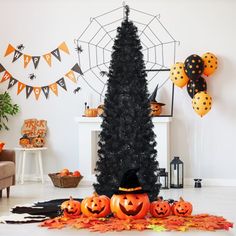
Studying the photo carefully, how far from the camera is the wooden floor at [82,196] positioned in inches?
184

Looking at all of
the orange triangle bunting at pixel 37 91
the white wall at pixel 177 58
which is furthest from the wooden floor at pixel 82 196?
the orange triangle bunting at pixel 37 91

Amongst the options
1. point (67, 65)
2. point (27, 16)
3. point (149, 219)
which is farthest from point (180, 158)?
point (149, 219)

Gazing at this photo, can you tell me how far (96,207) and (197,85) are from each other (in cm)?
374

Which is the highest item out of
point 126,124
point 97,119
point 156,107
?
point 156,107

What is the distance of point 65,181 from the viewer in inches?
322

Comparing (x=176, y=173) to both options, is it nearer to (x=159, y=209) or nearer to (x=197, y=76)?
(x=197, y=76)

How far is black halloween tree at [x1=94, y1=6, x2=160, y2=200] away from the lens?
17.3 ft

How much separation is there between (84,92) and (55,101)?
456mm

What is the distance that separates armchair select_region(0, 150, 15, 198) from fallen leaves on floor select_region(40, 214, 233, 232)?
197 centimetres

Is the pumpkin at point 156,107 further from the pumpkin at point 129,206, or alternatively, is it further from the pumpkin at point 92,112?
the pumpkin at point 129,206

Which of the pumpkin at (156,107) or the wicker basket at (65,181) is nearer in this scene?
the wicker basket at (65,181)

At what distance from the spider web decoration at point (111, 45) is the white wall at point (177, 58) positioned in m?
0.09

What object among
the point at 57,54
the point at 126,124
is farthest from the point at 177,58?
the point at 126,124

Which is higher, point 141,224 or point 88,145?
point 88,145
